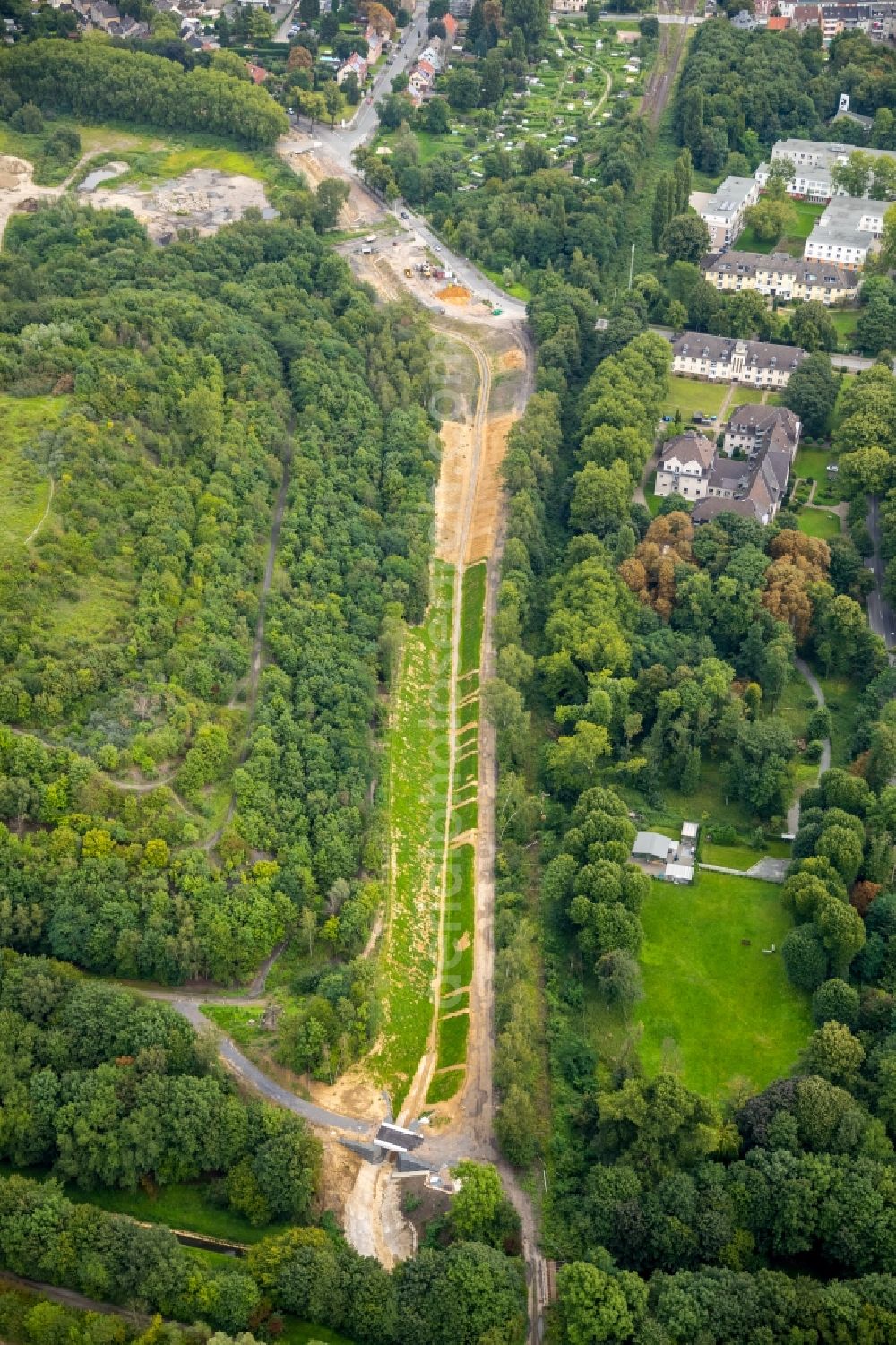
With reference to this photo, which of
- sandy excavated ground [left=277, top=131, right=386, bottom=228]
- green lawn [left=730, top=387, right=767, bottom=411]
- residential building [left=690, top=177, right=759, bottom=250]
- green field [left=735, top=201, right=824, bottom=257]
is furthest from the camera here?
sandy excavated ground [left=277, top=131, right=386, bottom=228]

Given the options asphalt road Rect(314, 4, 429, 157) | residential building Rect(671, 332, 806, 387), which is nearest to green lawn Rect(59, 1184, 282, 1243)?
residential building Rect(671, 332, 806, 387)

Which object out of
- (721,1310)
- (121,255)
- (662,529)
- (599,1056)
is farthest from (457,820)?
(121,255)

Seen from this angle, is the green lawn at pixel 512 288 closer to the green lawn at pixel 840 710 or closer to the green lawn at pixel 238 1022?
the green lawn at pixel 840 710

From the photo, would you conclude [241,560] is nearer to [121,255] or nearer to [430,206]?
[121,255]

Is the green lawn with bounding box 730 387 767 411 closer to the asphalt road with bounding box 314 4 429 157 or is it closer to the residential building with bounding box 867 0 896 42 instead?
the asphalt road with bounding box 314 4 429 157

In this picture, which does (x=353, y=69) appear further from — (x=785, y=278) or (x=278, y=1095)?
(x=278, y=1095)

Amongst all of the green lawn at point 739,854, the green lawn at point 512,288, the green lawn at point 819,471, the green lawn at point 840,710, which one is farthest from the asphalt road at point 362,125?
the green lawn at point 739,854

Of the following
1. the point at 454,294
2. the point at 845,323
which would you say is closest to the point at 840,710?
the point at 845,323
